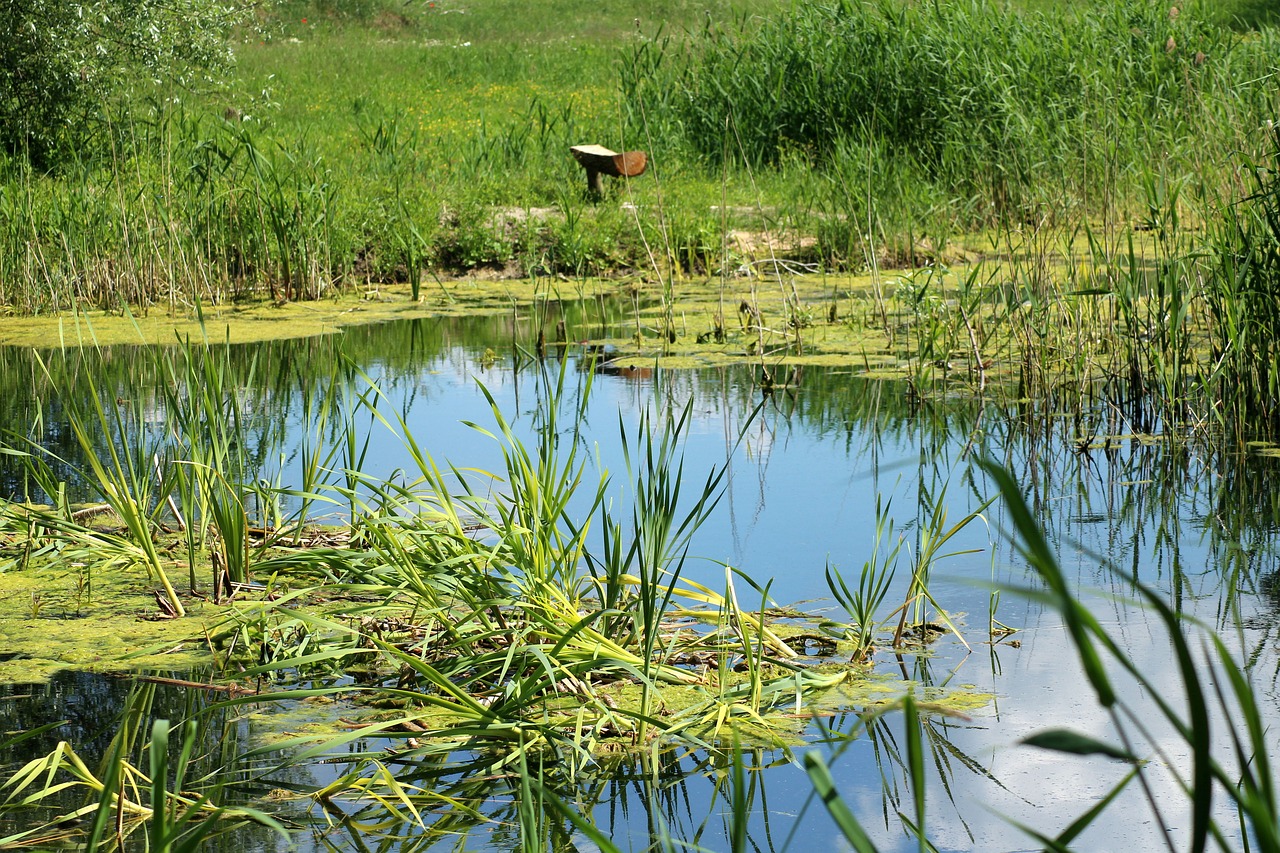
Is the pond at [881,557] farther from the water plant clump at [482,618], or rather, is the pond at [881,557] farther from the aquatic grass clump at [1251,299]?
the aquatic grass clump at [1251,299]

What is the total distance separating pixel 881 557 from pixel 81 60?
8580 millimetres

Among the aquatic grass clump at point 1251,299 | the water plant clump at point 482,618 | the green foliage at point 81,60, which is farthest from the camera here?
the green foliage at point 81,60

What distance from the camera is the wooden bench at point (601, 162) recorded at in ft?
34.2

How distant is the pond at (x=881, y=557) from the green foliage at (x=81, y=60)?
390 cm

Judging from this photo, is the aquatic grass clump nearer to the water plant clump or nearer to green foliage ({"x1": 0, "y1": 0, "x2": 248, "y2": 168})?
the water plant clump

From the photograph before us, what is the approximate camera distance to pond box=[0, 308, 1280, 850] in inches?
92.3

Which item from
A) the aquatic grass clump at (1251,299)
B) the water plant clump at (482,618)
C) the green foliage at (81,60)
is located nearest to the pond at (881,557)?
the water plant clump at (482,618)

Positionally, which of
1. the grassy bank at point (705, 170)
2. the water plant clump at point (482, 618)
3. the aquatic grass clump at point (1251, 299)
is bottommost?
the water plant clump at point (482, 618)

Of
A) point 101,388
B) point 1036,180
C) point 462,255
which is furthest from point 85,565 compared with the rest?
point 462,255

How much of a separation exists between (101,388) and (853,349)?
3461 millimetres

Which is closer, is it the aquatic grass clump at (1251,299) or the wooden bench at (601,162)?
the aquatic grass clump at (1251,299)

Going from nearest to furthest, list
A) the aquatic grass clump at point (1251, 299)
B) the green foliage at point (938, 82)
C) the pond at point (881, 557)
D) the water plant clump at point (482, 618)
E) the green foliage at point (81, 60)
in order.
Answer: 1. the pond at point (881, 557)
2. the water plant clump at point (482, 618)
3. the aquatic grass clump at point (1251, 299)
4. the green foliage at point (938, 82)
5. the green foliage at point (81, 60)

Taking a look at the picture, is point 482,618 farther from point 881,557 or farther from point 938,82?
point 938,82

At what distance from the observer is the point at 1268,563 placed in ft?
12.1
